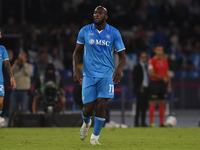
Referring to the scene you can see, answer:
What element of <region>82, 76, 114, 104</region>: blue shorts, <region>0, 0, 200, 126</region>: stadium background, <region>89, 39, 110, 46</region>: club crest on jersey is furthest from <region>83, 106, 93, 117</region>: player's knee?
<region>0, 0, 200, 126</region>: stadium background

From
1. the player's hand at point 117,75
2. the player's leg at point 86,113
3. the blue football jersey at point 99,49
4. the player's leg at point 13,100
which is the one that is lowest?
the player's leg at point 13,100

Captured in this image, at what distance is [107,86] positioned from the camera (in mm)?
9250

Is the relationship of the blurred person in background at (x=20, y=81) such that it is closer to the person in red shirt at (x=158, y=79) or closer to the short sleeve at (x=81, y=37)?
the person in red shirt at (x=158, y=79)

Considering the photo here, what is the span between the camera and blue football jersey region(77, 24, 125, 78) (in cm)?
924

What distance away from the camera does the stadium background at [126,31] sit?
23.0 metres

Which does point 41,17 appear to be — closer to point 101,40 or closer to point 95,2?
point 95,2

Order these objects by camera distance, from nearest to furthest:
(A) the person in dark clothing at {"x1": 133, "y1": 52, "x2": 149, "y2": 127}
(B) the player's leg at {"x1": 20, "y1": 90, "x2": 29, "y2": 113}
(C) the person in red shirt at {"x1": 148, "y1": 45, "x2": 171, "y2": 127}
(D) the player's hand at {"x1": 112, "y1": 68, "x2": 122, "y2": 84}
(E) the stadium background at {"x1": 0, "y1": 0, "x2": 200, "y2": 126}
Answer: (D) the player's hand at {"x1": 112, "y1": 68, "x2": 122, "y2": 84}
(C) the person in red shirt at {"x1": 148, "y1": 45, "x2": 171, "y2": 127}
(B) the player's leg at {"x1": 20, "y1": 90, "x2": 29, "y2": 113}
(A) the person in dark clothing at {"x1": 133, "y1": 52, "x2": 149, "y2": 127}
(E) the stadium background at {"x1": 0, "y1": 0, "x2": 200, "y2": 126}

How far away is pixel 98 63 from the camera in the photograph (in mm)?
9242

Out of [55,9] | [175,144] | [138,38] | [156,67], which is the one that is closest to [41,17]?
[55,9]

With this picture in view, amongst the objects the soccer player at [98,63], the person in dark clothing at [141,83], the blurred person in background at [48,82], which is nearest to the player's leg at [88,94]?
the soccer player at [98,63]

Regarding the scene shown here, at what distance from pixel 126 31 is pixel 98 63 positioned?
60.9 ft

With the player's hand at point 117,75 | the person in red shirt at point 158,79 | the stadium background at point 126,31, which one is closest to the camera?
the player's hand at point 117,75

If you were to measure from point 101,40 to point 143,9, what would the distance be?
1979cm

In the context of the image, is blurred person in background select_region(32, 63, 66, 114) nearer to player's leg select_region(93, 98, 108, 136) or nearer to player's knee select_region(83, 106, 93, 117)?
player's knee select_region(83, 106, 93, 117)
